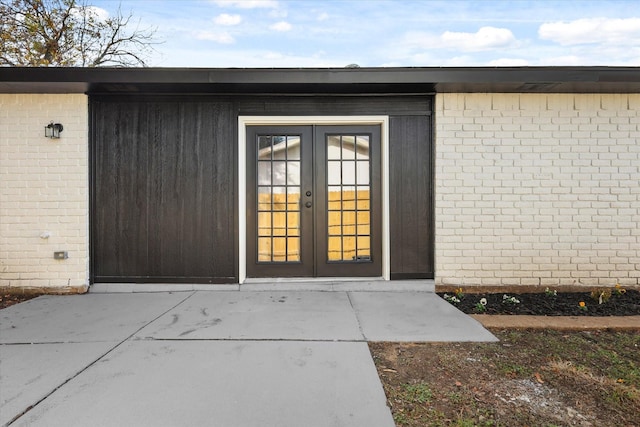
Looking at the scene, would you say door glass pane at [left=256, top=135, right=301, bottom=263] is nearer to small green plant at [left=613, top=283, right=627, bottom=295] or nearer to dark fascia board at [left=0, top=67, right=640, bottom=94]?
dark fascia board at [left=0, top=67, right=640, bottom=94]

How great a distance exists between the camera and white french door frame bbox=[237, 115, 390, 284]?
395 centimetres

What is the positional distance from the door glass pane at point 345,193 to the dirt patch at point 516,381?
180cm

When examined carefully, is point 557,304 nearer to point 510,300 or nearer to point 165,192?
point 510,300

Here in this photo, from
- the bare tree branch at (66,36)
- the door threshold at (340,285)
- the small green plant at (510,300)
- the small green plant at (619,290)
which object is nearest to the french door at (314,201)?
the door threshold at (340,285)

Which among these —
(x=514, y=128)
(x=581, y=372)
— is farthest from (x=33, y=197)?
(x=514, y=128)

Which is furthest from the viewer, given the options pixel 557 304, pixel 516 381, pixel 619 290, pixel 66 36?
pixel 66 36

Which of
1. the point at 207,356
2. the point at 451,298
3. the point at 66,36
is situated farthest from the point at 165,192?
the point at 66,36

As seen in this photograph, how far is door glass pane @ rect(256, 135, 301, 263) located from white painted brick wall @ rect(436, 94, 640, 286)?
1.81m

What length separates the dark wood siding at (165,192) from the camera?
3936mm

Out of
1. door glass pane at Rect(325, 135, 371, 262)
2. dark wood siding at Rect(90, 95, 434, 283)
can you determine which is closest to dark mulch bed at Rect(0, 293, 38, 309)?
dark wood siding at Rect(90, 95, 434, 283)

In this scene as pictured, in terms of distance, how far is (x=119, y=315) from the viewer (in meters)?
3.03

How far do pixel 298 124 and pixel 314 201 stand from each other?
1.02m

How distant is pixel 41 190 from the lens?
383 cm

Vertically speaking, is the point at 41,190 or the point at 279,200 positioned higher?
the point at 41,190
